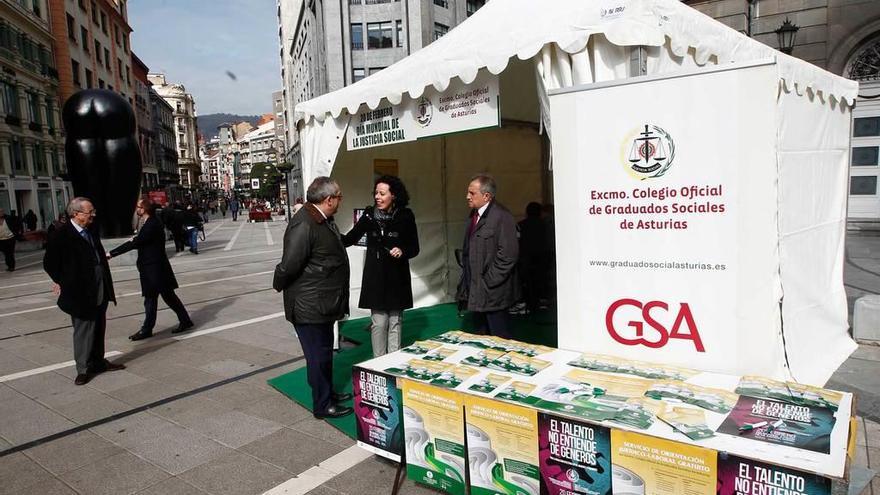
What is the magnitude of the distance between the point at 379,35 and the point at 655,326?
45.3 m

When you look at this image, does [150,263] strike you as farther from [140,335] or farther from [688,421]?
[688,421]

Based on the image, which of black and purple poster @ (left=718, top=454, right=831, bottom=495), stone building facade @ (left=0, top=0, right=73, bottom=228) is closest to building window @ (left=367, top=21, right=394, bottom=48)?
stone building facade @ (left=0, top=0, right=73, bottom=228)

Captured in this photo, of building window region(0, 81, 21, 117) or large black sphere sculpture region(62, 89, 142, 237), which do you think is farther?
building window region(0, 81, 21, 117)

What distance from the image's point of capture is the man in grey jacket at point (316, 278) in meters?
4.04

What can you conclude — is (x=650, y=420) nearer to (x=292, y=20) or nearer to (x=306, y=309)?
(x=306, y=309)

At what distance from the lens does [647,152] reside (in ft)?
10.5

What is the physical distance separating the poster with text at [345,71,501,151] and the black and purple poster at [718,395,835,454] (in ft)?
9.06

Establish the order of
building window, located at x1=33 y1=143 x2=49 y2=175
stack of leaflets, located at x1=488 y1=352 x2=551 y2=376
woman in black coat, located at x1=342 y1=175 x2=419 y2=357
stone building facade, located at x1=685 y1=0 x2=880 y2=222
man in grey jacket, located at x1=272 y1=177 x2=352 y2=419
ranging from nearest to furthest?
1. stack of leaflets, located at x1=488 y1=352 x2=551 y2=376
2. man in grey jacket, located at x1=272 y1=177 x2=352 y2=419
3. woman in black coat, located at x1=342 y1=175 x2=419 y2=357
4. stone building facade, located at x1=685 y1=0 x2=880 y2=222
5. building window, located at x1=33 y1=143 x2=49 y2=175

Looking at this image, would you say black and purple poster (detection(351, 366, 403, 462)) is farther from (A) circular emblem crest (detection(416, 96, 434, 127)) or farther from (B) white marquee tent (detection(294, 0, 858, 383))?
(A) circular emblem crest (detection(416, 96, 434, 127))

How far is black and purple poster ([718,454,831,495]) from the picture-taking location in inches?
76.8

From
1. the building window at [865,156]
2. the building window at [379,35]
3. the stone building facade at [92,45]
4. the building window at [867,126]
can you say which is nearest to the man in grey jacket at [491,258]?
the building window at [865,156]

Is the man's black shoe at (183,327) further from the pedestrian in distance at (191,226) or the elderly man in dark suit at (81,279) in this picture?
the pedestrian in distance at (191,226)

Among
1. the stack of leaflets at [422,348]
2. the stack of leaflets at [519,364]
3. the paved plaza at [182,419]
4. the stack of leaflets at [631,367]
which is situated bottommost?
the paved plaza at [182,419]

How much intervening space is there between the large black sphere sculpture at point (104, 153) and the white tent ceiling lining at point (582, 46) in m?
15.2
